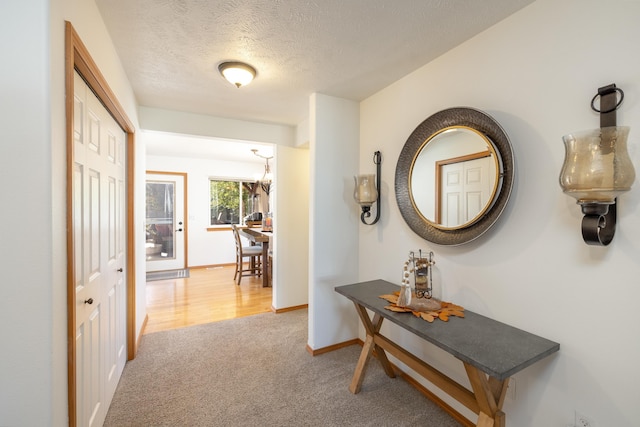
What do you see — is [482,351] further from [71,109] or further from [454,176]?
[71,109]

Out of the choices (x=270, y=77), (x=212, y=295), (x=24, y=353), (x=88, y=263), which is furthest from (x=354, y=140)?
(x=212, y=295)

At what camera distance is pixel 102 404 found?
1672 mm

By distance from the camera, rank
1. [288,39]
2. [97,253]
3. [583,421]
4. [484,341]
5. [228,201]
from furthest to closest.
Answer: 1. [228,201]
2. [288,39]
3. [97,253]
4. [484,341]
5. [583,421]

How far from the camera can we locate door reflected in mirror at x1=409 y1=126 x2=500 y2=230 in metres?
1.55

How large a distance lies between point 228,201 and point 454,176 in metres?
5.56

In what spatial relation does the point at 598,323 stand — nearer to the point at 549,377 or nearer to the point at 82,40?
the point at 549,377

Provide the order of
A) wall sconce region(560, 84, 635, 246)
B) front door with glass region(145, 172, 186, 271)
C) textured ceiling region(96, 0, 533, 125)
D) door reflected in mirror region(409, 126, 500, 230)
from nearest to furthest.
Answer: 1. wall sconce region(560, 84, 635, 246)
2. textured ceiling region(96, 0, 533, 125)
3. door reflected in mirror region(409, 126, 500, 230)
4. front door with glass region(145, 172, 186, 271)

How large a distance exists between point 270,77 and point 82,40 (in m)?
1.26

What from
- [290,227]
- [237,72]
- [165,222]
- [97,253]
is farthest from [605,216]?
[165,222]

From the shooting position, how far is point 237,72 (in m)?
2.01

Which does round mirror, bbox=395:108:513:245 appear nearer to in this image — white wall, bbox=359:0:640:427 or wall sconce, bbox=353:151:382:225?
white wall, bbox=359:0:640:427

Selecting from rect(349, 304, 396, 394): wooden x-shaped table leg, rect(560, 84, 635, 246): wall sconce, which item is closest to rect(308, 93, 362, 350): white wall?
rect(349, 304, 396, 394): wooden x-shaped table leg

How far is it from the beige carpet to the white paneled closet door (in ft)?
0.89

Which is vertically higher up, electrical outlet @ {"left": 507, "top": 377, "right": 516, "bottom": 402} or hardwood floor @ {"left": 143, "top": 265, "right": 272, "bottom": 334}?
electrical outlet @ {"left": 507, "top": 377, "right": 516, "bottom": 402}
